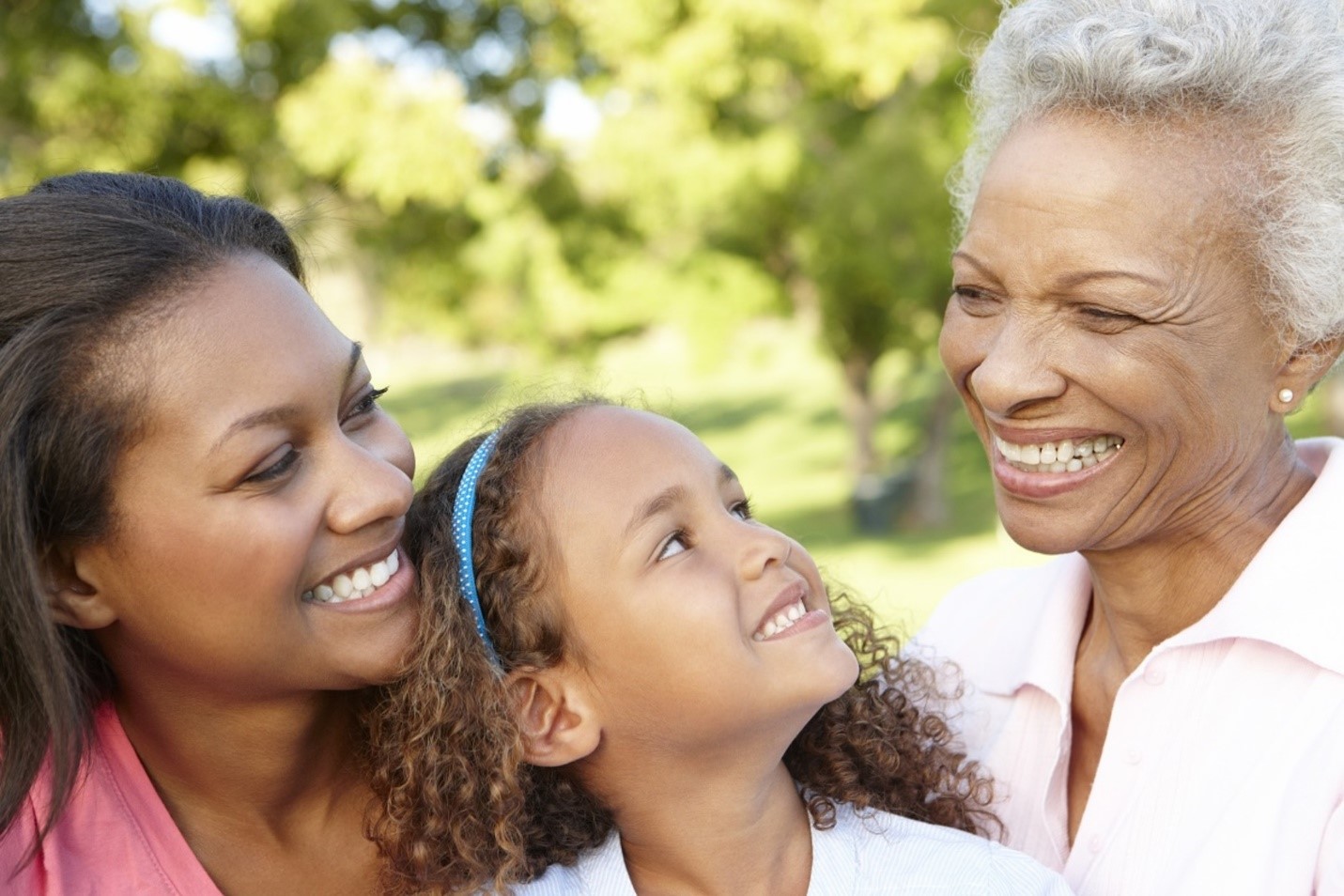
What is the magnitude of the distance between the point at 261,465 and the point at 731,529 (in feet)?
2.71

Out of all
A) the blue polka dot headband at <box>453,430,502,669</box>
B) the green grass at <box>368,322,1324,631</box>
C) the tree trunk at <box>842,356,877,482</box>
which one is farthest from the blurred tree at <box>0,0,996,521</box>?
the blue polka dot headband at <box>453,430,502,669</box>

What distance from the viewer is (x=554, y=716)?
8.06ft

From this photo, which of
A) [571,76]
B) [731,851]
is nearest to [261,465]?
[731,851]

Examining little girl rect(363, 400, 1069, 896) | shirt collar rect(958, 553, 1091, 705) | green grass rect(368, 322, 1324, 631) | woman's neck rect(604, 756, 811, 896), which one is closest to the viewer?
little girl rect(363, 400, 1069, 896)

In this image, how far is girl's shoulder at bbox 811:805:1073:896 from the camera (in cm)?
235

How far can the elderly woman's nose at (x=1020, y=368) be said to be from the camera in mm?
2340

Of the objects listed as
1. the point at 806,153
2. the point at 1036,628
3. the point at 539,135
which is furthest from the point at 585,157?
the point at 1036,628

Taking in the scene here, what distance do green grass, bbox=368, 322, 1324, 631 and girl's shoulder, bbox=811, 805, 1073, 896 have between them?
0.64 metres

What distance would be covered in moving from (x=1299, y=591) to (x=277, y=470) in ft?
5.54

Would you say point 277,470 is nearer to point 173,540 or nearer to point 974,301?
point 173,540

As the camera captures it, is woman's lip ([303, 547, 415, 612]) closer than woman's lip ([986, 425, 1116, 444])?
Yes

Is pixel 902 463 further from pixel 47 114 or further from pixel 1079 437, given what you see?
pixel 1079 437

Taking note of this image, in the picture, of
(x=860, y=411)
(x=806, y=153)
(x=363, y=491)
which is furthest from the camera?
(x=860, y=411)

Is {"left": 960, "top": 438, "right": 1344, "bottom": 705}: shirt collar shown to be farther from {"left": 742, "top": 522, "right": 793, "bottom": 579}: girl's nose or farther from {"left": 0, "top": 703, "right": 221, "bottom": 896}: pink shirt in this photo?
{"left": 0, "top": 703, "right": 221, "bottom": 896}: pink shirt
